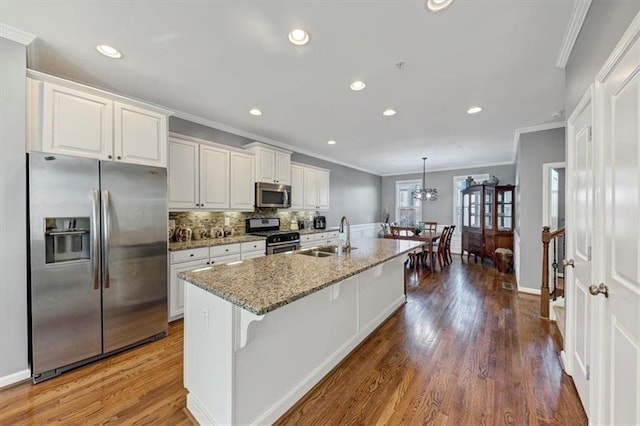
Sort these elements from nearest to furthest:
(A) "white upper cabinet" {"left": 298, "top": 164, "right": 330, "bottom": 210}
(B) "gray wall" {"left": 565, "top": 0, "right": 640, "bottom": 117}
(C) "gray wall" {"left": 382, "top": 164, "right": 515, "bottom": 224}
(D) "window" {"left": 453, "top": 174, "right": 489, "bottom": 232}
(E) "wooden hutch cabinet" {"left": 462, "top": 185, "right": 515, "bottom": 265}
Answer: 1. (B) "gray wall" {"left": 565, "top": 0, "right": 640, "bottom": 117}
2. (A) "white upper cabinet" {"left": 298, "top": 164, "right": 330, "bottom": 210}
3. (E) "wooden hutch cabinet" {"left": 462, "top": 185, "right": 515, "bottom": 265}
4. (C) "gray wall" {"left": 382, "top": 164, "right": 515, "bottom": 224}
5. (D) "window" {"left": 453, "top": 174, "right": 489, "bottom": 232}

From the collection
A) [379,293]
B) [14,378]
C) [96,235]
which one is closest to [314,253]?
[379,293]

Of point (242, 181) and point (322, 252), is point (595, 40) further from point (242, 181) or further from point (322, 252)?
point (242, 181)

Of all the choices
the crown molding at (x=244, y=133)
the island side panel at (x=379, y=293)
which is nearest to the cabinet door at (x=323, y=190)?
the crown molding at (x=244, y=133)

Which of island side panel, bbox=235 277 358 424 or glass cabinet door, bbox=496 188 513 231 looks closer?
island side panel, bbox=235 277 358 424

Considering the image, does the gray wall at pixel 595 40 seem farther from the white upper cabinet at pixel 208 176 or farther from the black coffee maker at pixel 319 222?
the black coffee maker at pixel 319 222

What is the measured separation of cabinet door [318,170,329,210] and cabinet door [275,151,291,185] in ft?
3.51

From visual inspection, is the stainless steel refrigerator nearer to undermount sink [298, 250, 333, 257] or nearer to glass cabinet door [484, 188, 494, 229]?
undermount sink [298, 250, 333, 257]

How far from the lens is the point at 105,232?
86.5 inches

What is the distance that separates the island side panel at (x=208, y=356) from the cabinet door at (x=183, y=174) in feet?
6.31

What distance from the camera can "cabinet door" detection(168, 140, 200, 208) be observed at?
3.18 m

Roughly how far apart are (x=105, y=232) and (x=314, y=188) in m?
3.82

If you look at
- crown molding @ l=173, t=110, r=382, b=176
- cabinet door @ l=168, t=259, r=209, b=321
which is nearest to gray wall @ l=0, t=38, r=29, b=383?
cabinet door @ l=168, t=259, r=209, b=321

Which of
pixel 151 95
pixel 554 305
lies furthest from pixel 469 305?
pixel 151 95

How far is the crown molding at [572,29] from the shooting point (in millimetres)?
1634
